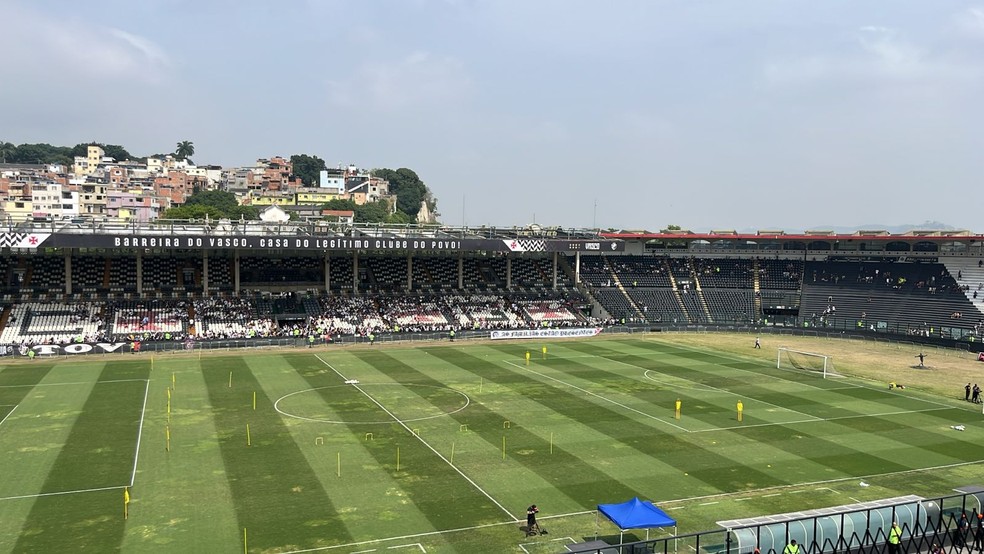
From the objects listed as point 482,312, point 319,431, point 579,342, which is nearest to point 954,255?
point 579,342

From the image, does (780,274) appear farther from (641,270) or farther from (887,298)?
(641,270)

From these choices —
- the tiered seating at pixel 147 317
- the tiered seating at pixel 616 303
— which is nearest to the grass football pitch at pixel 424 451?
the tiered seating at pixel 147 317

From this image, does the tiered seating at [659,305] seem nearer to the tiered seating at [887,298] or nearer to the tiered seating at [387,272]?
the tiered seating at [887,298]

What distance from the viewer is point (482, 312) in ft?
264

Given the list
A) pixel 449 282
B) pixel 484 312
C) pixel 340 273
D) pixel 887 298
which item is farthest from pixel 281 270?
pixel 887 298

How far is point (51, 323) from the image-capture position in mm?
63500

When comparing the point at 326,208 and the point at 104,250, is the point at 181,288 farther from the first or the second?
the point at 326,208

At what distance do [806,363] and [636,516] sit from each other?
4270 cm

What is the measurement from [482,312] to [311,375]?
3145 cm

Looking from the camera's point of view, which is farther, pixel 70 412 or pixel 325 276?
pixel 325 276

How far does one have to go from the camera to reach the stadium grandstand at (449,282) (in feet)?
220

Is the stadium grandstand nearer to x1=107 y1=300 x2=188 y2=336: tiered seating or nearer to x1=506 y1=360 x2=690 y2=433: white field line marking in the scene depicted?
x1=107 y1=300 x2=188 y2=336: tiered seating

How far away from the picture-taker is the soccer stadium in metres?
24.9

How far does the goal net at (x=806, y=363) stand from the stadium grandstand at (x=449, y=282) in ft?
56.5
